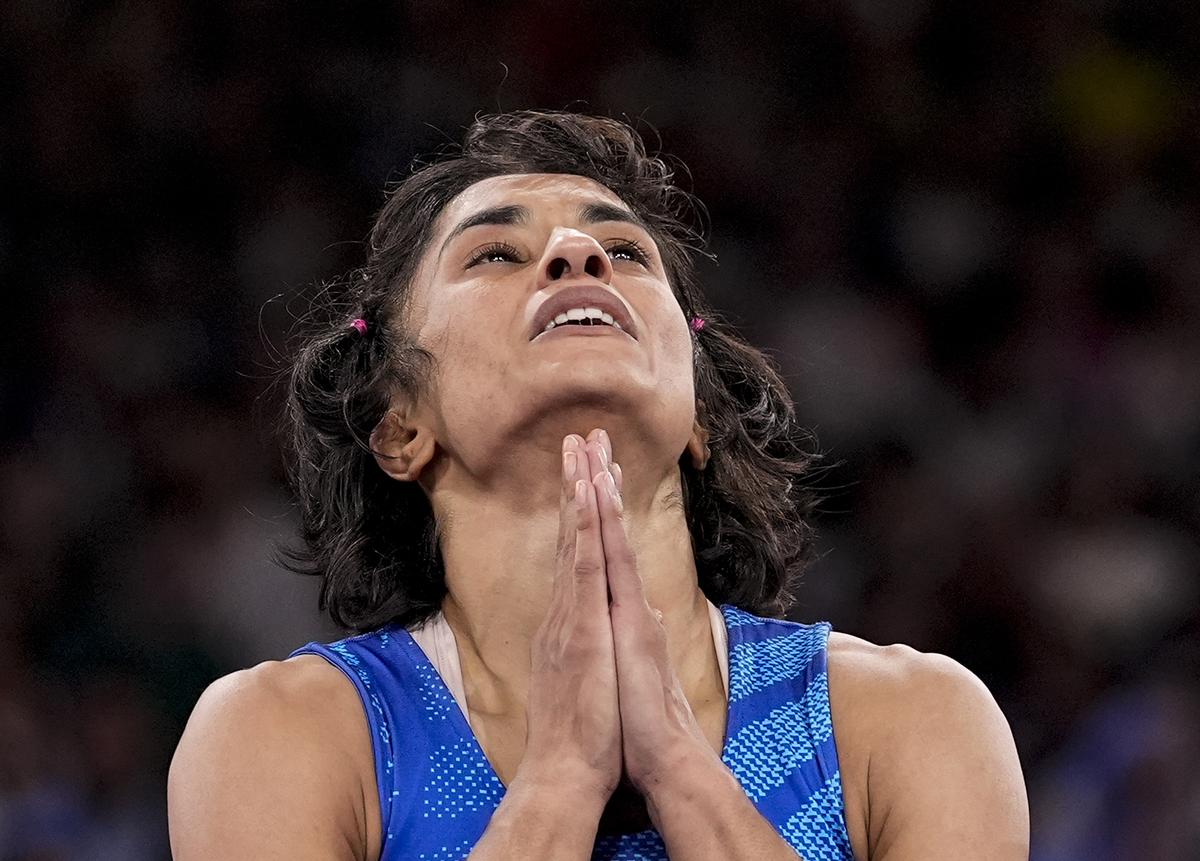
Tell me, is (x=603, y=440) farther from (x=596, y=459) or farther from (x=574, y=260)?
(x=574, y=260)

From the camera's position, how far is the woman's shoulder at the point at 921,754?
2053 mm

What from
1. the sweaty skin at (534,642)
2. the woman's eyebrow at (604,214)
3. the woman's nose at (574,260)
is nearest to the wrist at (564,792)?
the sweaty skin at (534,642)

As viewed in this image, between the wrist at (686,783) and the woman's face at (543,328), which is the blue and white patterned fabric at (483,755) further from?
the woman's face at (543,328)

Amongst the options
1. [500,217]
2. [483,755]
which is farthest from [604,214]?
[483,755]

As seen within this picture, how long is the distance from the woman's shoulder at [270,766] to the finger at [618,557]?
0.44 m

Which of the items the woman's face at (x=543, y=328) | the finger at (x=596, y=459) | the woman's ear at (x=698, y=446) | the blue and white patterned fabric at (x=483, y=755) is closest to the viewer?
the blue and white patterned fabric at (x=483, y=755)

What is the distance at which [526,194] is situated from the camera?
104 inches

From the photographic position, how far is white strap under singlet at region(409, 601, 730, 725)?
2344mm

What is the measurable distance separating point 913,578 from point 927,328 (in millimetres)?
811

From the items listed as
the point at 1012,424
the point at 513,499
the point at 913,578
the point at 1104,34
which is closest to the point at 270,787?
the point at 513,499

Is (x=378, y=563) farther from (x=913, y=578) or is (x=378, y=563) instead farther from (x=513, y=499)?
(x=913, y=578)

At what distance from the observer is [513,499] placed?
2.42m

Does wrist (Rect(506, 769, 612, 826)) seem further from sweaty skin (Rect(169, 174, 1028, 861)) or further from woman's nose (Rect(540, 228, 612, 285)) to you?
woman's nose (Rect(540, 228, 612, 285))

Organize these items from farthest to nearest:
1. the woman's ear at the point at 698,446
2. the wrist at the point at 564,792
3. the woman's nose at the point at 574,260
→ the woman's ear at the point at 698,446 → the woman's nose at the point at 574,260 → the wrist at the point at 564,792
